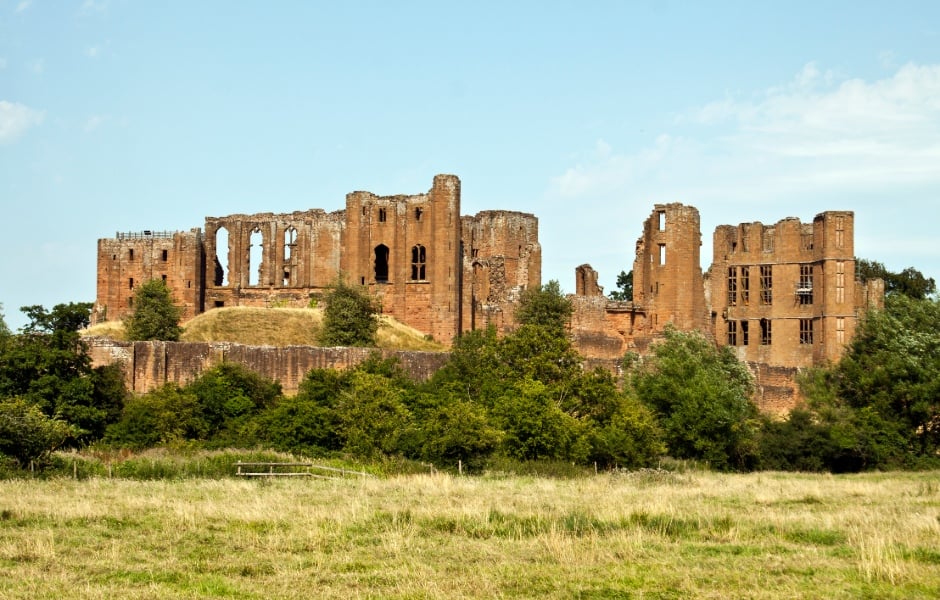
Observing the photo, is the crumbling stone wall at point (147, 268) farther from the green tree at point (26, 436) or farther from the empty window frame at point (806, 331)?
the green tree at point (26, 436)

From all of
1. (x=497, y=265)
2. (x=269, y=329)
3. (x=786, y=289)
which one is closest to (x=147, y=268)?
(x=269, y=329)

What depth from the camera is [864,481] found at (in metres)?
33.5

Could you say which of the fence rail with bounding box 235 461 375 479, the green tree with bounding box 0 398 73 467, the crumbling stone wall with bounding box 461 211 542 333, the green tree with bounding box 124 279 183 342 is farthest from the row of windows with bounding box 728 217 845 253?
the green tree with bounding box 0 398 73 467

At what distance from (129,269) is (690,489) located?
41865 mm

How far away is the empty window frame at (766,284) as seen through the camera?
6475cm

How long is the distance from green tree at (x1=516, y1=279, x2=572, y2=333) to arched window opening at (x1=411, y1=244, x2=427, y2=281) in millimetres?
5052

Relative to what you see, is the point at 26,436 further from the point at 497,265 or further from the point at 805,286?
the point at 805,286

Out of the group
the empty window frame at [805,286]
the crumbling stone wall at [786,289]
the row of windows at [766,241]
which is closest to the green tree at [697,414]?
the crumbling stone wall at [786,289]

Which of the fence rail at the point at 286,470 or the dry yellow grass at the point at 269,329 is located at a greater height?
the dry yellow grass at the point at 269,329

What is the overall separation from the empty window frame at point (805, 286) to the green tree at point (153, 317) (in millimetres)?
28658

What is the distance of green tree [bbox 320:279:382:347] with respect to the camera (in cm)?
5325

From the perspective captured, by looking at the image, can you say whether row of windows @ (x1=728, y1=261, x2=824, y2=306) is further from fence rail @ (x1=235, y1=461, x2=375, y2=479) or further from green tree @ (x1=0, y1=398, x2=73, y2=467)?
green tree @ (x1=0, y1=398, x2=73, y2=467)

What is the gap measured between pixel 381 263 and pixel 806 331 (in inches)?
790

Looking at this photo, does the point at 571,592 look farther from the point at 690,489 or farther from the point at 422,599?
the point at 690,489
